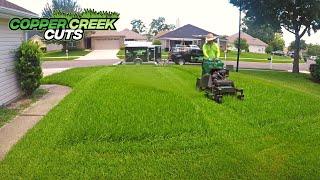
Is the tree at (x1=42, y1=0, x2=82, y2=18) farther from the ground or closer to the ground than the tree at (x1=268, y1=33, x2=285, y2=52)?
farther from the ground

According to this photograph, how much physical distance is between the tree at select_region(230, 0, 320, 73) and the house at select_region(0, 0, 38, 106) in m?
17.3

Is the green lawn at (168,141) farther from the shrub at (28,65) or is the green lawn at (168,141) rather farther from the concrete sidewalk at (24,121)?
the shrub at (28,65)

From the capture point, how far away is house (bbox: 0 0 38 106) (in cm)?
1139

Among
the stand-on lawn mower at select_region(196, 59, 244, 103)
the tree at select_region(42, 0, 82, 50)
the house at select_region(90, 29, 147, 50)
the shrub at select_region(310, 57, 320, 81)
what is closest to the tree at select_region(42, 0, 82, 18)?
the tree at select_region(42, 0, 82, 50)

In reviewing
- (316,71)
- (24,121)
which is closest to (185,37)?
(316,71)

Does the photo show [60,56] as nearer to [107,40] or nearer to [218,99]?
[107,40]

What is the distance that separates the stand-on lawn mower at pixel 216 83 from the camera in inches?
443

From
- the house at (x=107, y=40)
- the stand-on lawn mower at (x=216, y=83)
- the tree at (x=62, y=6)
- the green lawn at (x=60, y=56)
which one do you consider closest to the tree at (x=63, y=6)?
the tree at (x=62, y=6)

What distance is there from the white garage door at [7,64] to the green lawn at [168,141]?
251cm

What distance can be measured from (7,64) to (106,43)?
47.1m

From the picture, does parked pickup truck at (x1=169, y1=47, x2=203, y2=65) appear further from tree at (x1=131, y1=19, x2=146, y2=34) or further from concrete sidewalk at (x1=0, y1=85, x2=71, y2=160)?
tree at (x1=131, y1=19, x2=146, y2=34)

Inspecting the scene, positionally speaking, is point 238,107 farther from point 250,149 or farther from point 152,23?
point 152,23

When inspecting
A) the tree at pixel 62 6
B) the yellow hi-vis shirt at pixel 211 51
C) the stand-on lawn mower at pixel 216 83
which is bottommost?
the stand-on lawn mower at pixel 216 83

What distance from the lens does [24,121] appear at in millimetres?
9109
